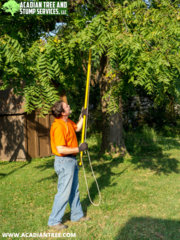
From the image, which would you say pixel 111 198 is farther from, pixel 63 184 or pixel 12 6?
pixel 12 6

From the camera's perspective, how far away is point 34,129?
12.1 metres

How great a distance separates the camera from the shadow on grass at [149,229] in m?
4.12

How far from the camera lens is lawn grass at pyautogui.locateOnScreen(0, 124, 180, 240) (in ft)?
14.5

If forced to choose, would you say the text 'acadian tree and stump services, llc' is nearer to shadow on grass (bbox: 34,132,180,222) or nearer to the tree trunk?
the tree trunk

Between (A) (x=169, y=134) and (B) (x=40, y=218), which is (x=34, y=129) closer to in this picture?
(B) (x=40, y=218)

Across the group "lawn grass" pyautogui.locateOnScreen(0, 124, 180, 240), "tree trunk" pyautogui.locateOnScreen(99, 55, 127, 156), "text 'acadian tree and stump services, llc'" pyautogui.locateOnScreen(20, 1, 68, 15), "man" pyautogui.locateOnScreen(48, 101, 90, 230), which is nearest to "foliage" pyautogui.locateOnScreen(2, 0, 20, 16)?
"text 'acadian tree and stump services, llc'" pyautogui.locateOnScreen(20, 1, 68, 15)

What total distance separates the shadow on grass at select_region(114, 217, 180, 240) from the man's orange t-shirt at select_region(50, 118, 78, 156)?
172cm

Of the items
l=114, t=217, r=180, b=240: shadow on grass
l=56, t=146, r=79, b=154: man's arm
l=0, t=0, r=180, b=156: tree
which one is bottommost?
l=114, t=217, r=180, b=240: shadow on grass

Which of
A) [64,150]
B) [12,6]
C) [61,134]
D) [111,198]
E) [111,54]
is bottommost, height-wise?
[111,198]

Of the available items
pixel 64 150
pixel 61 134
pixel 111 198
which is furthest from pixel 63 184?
pixel 111 198

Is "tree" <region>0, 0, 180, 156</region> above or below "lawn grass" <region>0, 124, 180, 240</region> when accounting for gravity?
above

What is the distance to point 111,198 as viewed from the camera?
6035 millimetres

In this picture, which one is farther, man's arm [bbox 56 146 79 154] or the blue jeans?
the blue jeans

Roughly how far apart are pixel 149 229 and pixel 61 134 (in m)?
2.23
